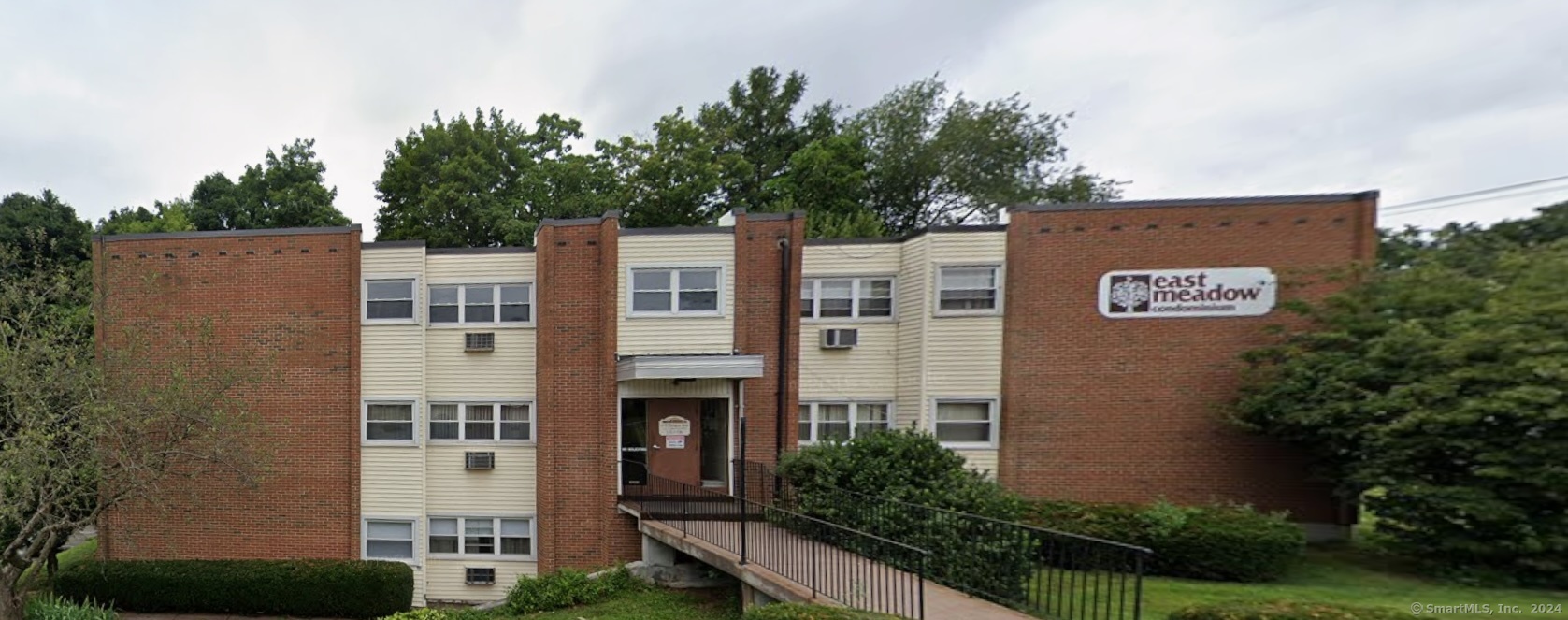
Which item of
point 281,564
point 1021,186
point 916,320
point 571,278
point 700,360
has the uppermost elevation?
point 1021,186

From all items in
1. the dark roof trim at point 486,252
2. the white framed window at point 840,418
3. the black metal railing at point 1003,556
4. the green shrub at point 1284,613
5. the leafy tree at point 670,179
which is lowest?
the black metal railing at point 1003,556

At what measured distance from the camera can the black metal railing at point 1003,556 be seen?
660 cm

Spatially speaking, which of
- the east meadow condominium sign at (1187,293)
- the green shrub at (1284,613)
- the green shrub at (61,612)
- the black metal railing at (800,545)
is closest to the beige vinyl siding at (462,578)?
the black metal railing at (800,545)

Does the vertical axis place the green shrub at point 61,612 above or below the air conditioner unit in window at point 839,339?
below

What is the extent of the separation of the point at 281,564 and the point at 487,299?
18.8 feet

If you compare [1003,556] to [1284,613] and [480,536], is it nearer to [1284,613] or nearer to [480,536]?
[1284,613]

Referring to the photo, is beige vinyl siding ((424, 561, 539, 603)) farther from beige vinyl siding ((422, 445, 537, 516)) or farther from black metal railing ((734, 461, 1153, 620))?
black metal railing ((734, 461, 1153, 620))

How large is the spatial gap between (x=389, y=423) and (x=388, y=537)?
7.16 ft

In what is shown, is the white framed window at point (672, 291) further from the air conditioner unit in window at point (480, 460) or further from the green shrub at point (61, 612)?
the green shrub at point (61, 612)

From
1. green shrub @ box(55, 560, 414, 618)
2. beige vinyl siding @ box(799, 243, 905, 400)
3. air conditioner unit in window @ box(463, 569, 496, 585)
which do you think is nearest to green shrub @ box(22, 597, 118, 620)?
green shrub @ box(55, 560, 414, 618)

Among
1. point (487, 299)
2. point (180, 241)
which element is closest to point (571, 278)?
point (487, 299)

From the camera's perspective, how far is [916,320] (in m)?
11.7

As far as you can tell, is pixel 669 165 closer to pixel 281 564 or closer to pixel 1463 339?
pixel 281 564

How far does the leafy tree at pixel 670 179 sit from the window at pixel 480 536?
1371 centimetres
